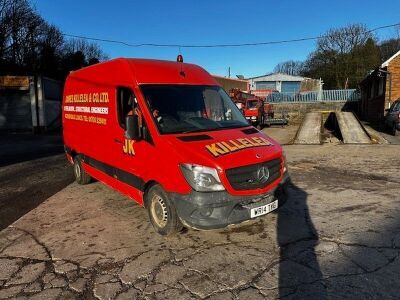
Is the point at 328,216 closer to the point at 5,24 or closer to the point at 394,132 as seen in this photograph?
the point at 394,132

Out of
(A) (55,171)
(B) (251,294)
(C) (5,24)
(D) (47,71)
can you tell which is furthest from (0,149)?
(D) (47,71)

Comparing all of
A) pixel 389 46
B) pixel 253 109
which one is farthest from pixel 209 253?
pixel 389 46

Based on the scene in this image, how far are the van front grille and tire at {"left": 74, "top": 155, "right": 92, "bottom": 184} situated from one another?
4.67m

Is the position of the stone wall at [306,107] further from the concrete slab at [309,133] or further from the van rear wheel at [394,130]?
the van rear wheel at [394,130]

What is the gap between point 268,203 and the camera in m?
5.04

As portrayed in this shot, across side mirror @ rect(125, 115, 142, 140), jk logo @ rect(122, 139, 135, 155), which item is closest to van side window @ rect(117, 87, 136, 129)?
jk logo @ rect(122, 139, 135, 155)

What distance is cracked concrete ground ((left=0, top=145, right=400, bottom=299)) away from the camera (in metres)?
→ 3.86

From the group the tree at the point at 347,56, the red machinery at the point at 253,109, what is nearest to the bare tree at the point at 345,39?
the tree at the point at 347,56

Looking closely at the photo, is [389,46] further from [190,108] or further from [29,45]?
[190,108]

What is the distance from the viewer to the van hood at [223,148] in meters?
4.66

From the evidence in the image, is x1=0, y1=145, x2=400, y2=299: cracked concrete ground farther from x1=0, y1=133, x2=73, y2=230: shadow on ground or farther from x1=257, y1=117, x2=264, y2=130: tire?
x1=257, y1=117, x2=264, y2=130: tire

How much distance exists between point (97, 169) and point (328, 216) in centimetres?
413

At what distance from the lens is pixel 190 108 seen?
5.81 meters

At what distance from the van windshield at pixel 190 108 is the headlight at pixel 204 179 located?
0.88 meters
